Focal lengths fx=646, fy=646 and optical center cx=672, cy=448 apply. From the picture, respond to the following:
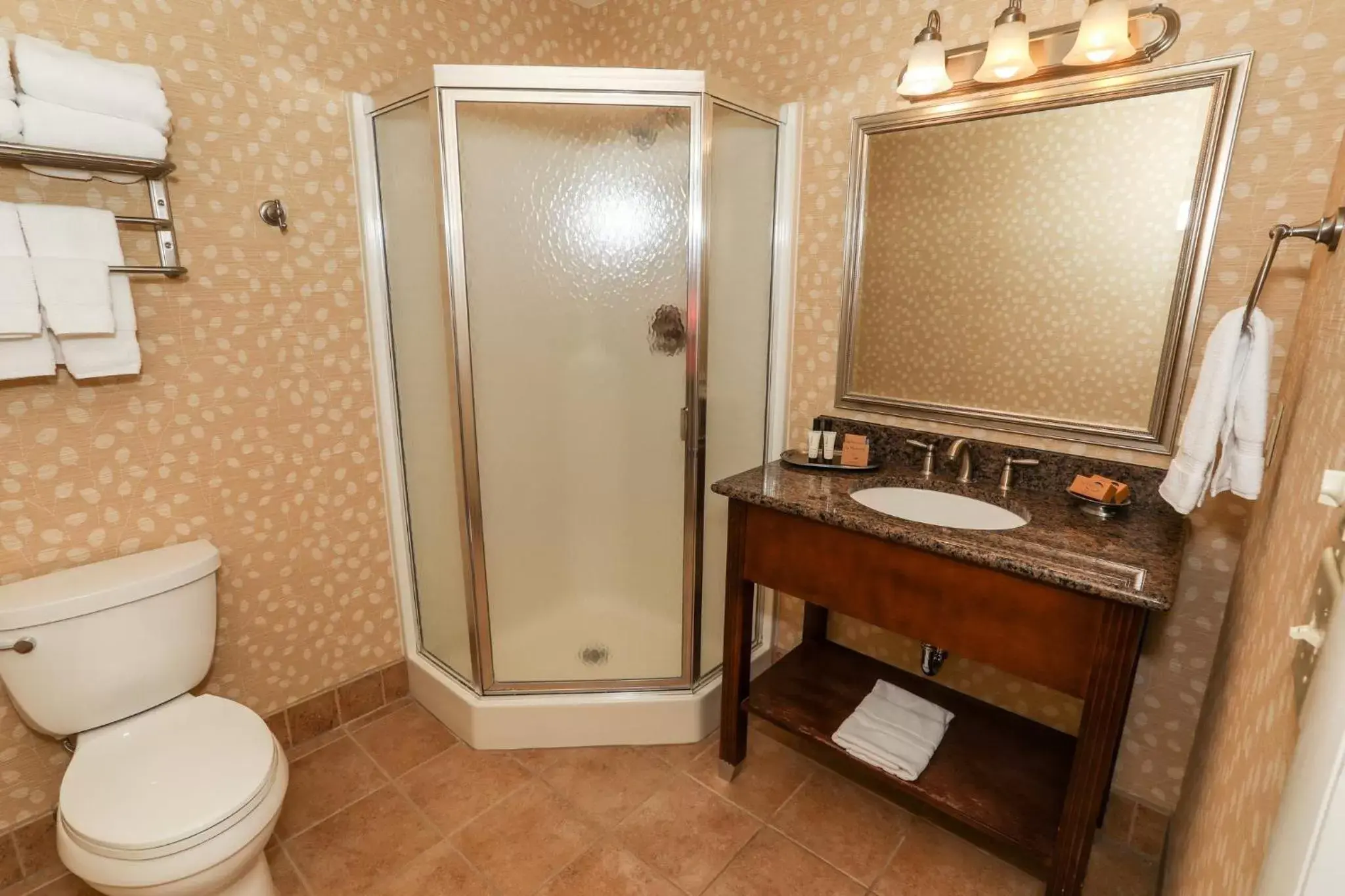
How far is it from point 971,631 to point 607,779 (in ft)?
3.72

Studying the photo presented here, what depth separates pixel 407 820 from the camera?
1734 mm

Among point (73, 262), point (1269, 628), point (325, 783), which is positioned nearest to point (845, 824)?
point (1269, 628)

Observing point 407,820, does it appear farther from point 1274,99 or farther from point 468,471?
point 1274,99

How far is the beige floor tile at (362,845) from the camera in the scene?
5.12ft

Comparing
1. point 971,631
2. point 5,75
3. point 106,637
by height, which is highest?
point 5,75

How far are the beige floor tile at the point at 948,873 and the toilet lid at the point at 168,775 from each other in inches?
56.8

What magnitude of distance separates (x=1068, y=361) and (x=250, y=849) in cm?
207

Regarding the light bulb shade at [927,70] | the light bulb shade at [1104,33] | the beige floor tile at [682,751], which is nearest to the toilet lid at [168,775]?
the beige floor tile at [682,751]

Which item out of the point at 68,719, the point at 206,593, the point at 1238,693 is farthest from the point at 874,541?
the point at 68,719

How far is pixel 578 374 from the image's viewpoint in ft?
7.09

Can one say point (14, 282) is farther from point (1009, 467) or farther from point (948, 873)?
point (948, 873)

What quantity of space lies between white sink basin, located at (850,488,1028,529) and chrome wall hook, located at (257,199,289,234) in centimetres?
166

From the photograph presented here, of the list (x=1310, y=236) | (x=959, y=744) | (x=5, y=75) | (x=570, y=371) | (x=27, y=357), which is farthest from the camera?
(x=570, y=371)

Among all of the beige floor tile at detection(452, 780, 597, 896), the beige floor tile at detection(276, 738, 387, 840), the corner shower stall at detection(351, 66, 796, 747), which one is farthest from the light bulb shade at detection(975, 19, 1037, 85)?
the beige floor tile at detection(276, 738, 387, 840)
